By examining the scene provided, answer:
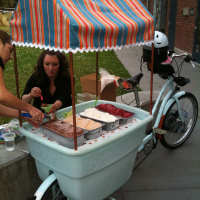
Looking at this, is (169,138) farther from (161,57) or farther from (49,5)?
(49,5)

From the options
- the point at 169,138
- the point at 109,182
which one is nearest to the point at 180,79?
the point at 169,138

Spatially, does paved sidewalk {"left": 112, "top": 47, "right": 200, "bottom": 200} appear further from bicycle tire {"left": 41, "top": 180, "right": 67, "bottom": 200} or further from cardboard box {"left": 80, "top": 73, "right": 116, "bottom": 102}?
cardboard box {"left": 80, "top": 73, "right": 116, "bottom": 102}

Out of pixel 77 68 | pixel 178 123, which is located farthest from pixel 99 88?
pixel 77 68

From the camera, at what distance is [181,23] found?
33.7ft

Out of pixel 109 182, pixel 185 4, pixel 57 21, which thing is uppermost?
pixel 185 4

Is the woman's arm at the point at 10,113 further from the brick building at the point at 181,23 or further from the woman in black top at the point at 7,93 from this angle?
the brick building at the point at 181,23

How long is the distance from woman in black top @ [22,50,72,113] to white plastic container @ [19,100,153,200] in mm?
738

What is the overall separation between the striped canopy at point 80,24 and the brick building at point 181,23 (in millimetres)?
7025

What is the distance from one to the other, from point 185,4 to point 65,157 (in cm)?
951

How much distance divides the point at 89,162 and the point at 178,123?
205cm

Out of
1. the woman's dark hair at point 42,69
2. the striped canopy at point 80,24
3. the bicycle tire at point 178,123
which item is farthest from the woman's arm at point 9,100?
the bicycle tire at point 178,123

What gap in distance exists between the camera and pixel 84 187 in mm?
1932

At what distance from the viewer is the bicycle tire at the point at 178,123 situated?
346 cm

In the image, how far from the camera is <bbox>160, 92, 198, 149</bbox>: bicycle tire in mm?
3455
